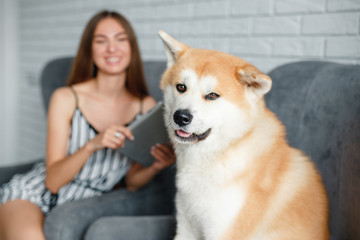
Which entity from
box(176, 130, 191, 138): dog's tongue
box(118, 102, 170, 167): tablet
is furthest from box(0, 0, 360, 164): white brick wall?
box(176, 130, 191, 138): dog's tongue

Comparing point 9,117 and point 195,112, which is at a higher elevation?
point 195,112

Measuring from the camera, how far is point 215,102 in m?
1.12

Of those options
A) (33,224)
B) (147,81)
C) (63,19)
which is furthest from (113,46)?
(63,19)

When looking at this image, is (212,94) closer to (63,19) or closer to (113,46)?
(113,46)

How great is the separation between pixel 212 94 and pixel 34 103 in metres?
3.19

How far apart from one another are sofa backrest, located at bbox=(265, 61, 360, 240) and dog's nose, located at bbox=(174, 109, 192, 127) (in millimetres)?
521

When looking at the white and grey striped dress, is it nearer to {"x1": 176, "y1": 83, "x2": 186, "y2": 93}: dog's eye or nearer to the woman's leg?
the woman's leg

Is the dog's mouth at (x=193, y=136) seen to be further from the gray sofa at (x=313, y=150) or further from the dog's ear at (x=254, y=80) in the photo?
the gray sofa at (x=313, y=150)

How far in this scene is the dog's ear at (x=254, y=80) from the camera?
3.34 ft

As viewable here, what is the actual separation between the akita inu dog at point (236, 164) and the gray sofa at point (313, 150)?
110 mm

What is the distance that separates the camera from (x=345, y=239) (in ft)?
3.92

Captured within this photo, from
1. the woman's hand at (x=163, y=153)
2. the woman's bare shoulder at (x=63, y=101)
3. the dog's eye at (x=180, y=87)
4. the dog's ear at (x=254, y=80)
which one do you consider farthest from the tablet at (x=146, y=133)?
the woman's bare shoulder at (x=63, y=101)

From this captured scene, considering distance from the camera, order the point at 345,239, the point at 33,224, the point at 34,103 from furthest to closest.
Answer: the point at 34,103 → the point at 33,224 → the point at 345,239

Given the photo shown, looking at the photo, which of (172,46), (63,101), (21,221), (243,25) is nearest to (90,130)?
(63,101)
